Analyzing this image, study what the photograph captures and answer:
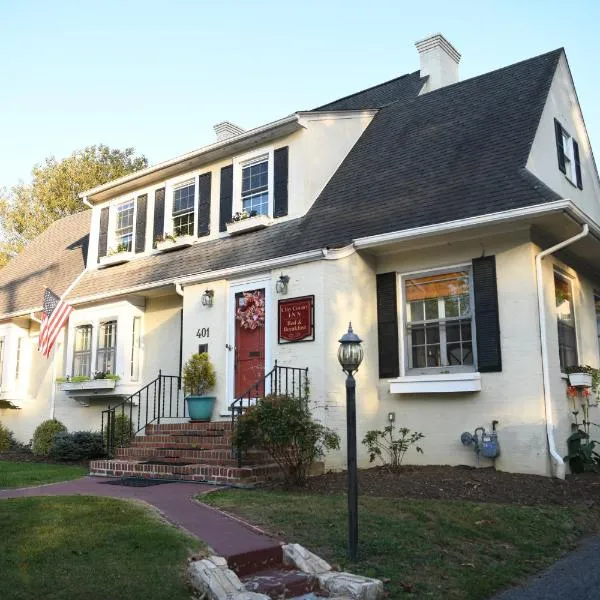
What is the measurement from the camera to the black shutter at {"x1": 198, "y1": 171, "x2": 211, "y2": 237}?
13602 mm

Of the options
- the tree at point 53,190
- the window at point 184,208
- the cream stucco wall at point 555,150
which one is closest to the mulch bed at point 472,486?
the cream stucco wall at point 555,150

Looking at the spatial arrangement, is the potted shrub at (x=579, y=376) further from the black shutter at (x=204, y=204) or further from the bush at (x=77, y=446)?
the bush at (x=77, y=446)

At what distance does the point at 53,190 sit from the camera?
28656 millimetres

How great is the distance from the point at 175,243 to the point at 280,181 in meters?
2.94

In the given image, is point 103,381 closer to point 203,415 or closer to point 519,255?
point 203,415

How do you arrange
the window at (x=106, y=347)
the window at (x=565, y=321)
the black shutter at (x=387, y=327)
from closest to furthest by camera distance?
the window at (x=565, y=321) → the black shutter at (x=387, y=327) → the window at (x=106, y=347)

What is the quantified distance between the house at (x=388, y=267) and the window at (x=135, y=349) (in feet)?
0.14

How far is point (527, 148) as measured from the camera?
992 centimetres

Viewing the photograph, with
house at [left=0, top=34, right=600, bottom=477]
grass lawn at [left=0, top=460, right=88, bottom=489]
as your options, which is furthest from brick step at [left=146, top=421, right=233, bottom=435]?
grass lawn at [left=0, top=460, right=88, bottom=489]

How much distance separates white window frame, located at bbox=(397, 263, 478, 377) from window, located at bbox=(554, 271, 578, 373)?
1.37 meters

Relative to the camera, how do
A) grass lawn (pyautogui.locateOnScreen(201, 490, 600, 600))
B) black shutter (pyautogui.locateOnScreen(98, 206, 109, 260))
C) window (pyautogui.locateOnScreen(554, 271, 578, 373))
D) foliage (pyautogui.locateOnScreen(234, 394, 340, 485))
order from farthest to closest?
black shutter (pyautogui.locateOnScreen(98, 206, 109, 260)) < window (pyautogui.locateOnScreen(554, 271, 578, 373)) < foliage (pyautogui.locateOnScreen(234, 394, 340, 485)) < grass lawn (pyautogui.locateOnScreen(201, 490, 600, 600))

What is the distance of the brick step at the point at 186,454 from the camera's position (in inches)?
353

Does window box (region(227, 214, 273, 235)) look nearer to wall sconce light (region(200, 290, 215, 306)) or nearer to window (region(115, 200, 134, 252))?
wall sconce light (region(200, 290, 215, 306))

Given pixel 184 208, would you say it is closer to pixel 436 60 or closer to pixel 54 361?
pixel 54 361
